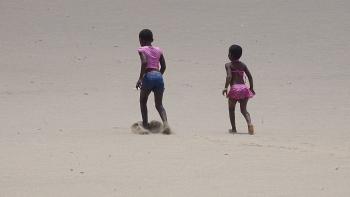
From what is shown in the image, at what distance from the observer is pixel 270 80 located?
18094mm

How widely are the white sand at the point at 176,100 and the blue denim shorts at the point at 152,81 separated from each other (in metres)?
0.64

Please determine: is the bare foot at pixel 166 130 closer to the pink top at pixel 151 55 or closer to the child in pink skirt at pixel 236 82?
the pink top at pixel 151 55

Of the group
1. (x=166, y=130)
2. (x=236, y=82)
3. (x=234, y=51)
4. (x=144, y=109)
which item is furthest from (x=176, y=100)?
(x=166, y=130)

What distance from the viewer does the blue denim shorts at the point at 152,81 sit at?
33.9 feet

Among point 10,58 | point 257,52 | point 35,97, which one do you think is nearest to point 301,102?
point 35,97

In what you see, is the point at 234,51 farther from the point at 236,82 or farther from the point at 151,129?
the point at 151,129

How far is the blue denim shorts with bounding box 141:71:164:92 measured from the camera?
1032 centimetres

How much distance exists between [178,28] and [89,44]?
2.85m

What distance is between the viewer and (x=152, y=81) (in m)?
10.3

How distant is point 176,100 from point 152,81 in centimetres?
504

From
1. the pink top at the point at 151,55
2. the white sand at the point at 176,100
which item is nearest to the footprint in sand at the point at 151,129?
the white sand at the point at 176,100

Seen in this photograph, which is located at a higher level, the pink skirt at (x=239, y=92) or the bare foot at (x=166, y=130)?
the pink skirt at (x=239, y=92)

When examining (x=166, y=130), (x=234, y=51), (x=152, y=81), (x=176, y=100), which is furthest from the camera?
(x=176, y=100)

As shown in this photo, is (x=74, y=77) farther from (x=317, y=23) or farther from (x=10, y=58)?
(x=317, y=23)
